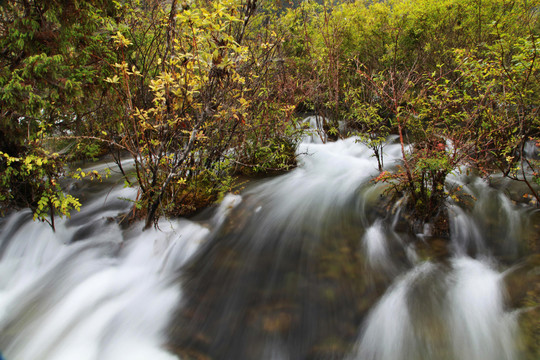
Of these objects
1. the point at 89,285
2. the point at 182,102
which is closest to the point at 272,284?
the point at 89,285

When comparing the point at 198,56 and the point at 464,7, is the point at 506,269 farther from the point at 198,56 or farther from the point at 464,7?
the point at 464,7

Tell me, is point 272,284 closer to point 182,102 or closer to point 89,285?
point 89,285

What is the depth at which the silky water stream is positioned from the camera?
8.52 feet

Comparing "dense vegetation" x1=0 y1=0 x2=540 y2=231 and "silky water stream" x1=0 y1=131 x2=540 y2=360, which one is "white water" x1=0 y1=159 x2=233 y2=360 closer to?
"silky water stream" x1=0 y1=131 x2=540 y2=360

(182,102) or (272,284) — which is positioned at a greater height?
(182,102)

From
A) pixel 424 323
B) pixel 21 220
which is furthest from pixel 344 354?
pixel 21 220

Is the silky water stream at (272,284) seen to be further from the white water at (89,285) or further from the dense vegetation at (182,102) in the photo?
the dense vegetation at (182,102)

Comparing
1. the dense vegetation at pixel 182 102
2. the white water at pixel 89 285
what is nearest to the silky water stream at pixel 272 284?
the white water at pixel 89 285

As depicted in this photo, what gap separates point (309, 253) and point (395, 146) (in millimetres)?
4594

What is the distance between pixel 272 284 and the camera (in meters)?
3.18

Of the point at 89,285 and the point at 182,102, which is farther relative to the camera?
the point at 89,285

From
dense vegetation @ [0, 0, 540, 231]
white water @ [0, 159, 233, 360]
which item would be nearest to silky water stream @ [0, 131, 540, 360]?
white water @ [0, 159, 233, 360]

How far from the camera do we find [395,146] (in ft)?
22.8

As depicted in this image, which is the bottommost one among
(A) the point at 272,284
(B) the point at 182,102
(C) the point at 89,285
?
(A) the point at 272,284
